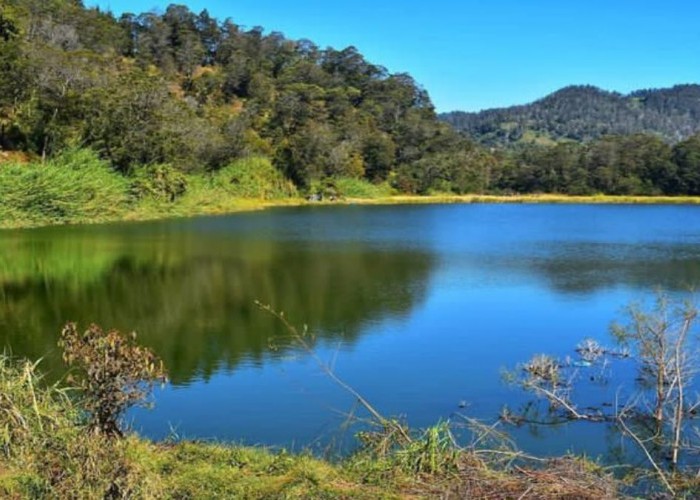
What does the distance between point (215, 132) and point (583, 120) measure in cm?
14251

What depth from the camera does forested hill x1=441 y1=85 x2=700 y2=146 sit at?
162 meters

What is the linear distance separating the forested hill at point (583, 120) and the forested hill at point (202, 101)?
77.1 metres

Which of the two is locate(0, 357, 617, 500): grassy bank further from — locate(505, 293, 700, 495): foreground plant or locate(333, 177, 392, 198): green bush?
locate(333, 177, 392, 198): green bush

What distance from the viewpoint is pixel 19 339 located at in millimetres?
11992

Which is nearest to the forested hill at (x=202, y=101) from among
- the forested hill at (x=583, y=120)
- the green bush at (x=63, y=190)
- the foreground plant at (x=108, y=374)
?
the green bush at (x=63, y=190)

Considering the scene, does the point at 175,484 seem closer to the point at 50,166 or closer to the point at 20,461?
the point at 20,461

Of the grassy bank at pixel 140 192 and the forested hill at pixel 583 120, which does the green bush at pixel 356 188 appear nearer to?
the grassy bank at pixel 140 192

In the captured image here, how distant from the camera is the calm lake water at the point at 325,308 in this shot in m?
8.75

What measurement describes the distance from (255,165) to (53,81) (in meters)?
16.5

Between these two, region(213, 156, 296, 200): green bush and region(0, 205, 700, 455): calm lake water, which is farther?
region(213, 156, 296, 200): green bush

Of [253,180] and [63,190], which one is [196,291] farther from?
[253,180]

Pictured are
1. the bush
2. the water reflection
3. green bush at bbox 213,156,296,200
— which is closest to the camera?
the water reflection

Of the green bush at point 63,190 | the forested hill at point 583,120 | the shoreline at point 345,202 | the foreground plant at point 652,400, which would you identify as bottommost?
the foreground plant at point 652,400

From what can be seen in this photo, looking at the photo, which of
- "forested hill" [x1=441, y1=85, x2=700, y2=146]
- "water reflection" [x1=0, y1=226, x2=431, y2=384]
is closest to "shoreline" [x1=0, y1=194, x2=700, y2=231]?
"water reflection" [x1=0, y1=226, x2=431, y2=384]
